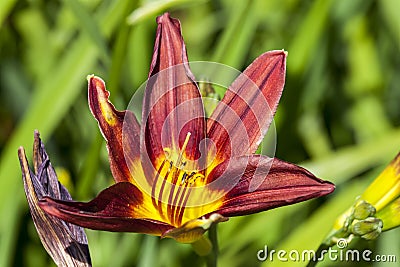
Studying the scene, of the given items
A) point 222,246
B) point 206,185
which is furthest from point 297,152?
point 206,185

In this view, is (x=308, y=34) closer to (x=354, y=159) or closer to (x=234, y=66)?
(x=234, y=66)

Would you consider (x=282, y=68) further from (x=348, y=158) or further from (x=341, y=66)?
(x=341, y=66)

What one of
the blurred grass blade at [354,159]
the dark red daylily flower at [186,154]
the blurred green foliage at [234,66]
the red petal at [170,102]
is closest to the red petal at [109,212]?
the dark red daylily flower at [186,154]

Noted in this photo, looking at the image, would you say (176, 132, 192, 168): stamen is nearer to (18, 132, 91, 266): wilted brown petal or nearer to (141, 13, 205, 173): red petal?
(141, 13, 205, 173): red petal

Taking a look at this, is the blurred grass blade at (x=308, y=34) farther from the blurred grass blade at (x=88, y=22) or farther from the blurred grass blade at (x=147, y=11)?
the blurred grass blade at (x=88, y=22)

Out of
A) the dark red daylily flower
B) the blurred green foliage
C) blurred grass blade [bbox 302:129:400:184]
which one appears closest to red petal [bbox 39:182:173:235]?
the dark red daylily flower

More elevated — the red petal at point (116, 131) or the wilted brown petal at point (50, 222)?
the red petal at point (116, 131)
